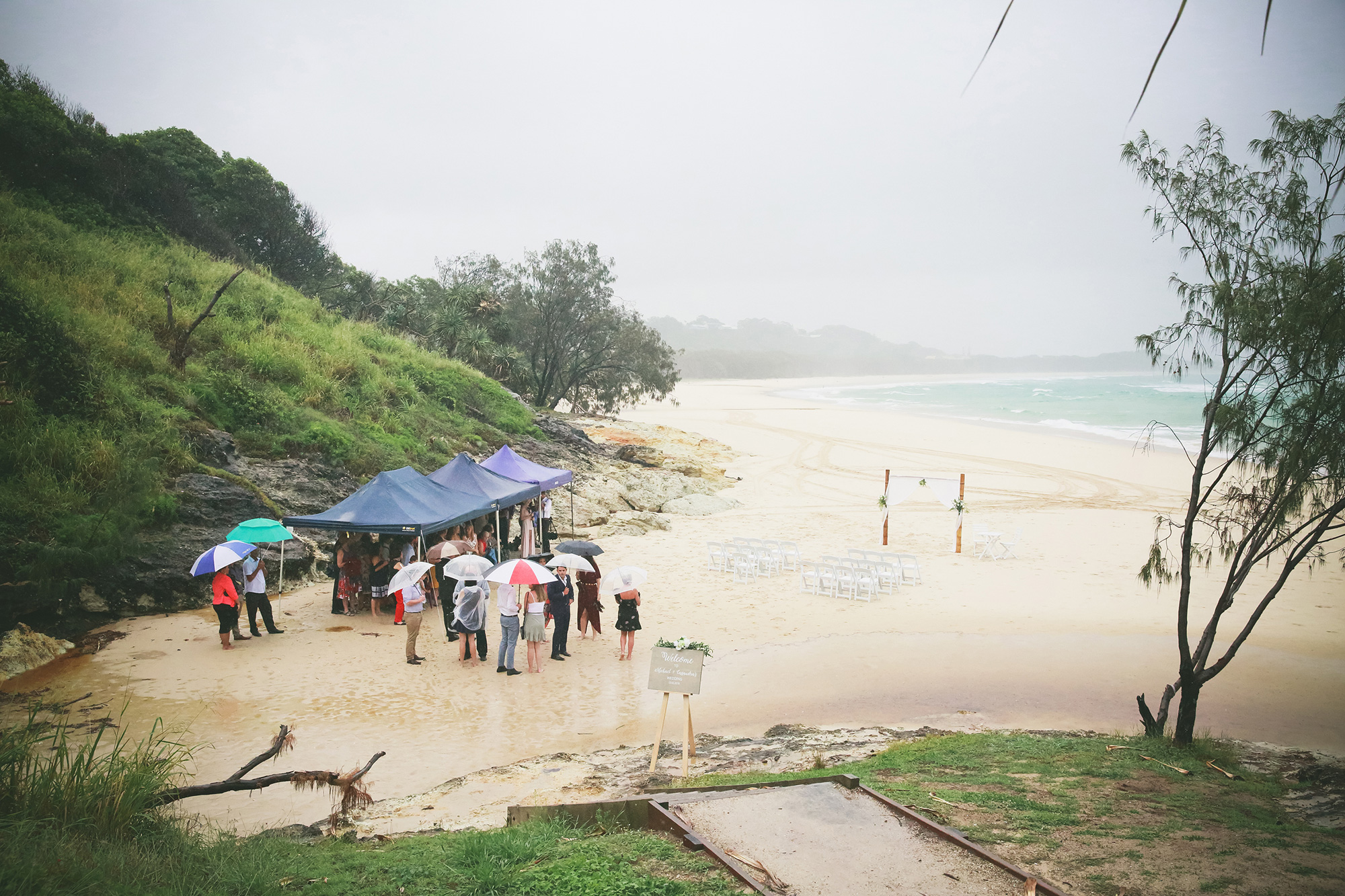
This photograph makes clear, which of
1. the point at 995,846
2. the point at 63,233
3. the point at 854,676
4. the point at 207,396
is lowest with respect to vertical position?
the point at 854,676

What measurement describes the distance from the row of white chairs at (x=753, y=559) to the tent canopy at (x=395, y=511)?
592 cm

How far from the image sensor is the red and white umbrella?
33.9 ft

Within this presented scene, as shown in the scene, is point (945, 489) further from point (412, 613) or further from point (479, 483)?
point (412, 613)

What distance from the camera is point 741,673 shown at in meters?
11.1

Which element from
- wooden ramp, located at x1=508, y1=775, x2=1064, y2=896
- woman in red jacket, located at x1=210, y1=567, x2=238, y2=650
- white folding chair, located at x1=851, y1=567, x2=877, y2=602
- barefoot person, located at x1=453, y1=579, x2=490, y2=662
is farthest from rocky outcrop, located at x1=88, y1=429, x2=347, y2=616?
white folding chair, located at x1=851, y1=567, x2=877, y2=602

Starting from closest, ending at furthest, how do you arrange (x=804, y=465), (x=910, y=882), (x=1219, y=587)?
(x=910, y=882) → (x=1219, y=587) → (x=804, y=465)

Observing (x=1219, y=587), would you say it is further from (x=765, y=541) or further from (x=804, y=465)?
(x=804, y=465)

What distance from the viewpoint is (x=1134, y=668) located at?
11312mm

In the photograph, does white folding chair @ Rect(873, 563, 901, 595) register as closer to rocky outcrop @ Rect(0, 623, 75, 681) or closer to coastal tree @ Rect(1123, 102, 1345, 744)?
coastal tree @ Rect(1123, 102, 1345, 744)

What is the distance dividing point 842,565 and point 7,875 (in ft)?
47.2

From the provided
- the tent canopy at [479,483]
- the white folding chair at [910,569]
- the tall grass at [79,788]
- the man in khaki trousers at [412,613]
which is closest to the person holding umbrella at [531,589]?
the man in khaki trousers at [412,613]

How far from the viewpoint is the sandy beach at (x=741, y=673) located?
8.51m

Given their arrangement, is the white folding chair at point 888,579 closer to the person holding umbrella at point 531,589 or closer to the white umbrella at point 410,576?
the person holding umbrella at point 531,589

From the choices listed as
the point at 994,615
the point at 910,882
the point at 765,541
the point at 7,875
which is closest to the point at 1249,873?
the point at 910,882
